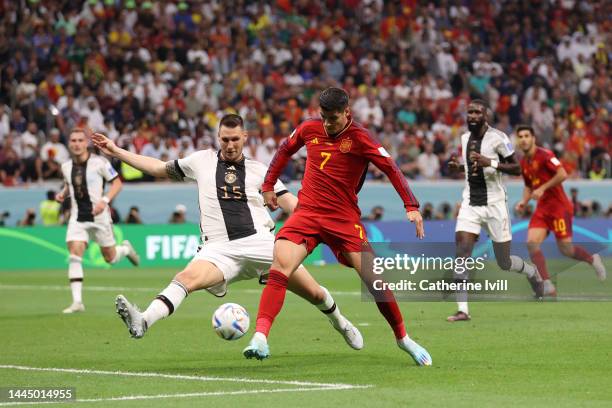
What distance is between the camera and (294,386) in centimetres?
952

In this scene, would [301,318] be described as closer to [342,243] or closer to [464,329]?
[464,329]

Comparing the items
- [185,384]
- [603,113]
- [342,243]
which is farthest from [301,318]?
[603,113]

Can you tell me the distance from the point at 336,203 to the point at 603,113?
2531cm

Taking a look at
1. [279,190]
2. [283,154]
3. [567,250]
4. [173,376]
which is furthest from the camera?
[567,250]

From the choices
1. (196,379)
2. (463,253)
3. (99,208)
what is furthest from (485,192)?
(196,379)

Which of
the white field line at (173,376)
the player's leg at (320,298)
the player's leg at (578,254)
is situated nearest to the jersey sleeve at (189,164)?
the player's leg at (320,298)

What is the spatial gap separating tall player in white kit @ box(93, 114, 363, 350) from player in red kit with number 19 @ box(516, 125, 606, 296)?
23.8ft

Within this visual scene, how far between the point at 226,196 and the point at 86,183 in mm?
6832

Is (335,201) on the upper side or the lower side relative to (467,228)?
upper

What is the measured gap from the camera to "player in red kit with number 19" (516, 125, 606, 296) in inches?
728

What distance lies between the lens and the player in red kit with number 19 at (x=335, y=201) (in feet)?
34.6

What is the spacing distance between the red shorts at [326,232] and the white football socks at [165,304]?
97 cm

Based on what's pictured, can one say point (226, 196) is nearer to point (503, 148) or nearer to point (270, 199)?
point (270, 199)

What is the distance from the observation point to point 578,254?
768 inches
